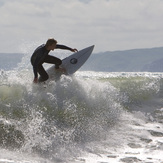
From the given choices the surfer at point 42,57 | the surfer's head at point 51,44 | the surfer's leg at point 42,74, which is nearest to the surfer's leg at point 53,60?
the surfer at point 42,57

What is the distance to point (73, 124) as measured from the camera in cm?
838

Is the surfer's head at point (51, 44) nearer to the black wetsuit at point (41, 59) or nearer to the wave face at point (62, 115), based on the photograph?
the black wetsuit at point (41, 59)

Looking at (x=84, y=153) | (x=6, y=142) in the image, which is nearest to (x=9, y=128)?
(x=6, y=142)

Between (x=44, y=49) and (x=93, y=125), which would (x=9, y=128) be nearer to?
(x=93, y=125)

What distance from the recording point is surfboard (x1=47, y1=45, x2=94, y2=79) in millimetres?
10683

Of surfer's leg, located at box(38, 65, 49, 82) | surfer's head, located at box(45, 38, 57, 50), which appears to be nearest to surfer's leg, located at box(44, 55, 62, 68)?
surfer's leg, located at box(38, 65, 49, 82)

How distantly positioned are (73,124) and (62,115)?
1.44 feet

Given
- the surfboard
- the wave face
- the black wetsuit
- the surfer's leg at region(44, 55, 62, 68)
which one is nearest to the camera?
the wave face

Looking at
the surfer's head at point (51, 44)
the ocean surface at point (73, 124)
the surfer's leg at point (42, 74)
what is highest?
the surfer's head at point (51, 44)

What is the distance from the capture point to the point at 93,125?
851 cm

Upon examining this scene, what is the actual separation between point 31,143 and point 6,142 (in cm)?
A: 55

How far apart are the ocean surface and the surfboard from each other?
42cm

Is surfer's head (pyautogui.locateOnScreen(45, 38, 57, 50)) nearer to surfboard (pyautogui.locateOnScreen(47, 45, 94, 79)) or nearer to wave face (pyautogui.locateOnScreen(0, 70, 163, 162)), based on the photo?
wave face (pyautogui.locateOnScreen(0, 70, 163, 162))

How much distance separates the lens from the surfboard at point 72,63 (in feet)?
35.0
